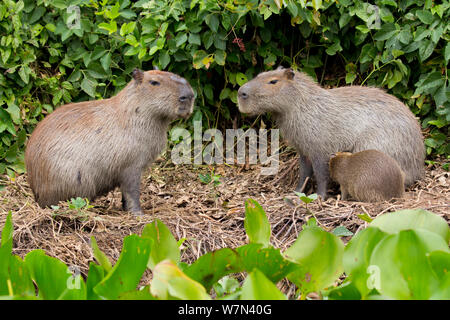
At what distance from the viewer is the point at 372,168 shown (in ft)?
15.7

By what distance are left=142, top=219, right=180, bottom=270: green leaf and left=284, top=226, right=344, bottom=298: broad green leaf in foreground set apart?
0.49 m

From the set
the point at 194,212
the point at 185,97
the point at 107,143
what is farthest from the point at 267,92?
the point at 107,143

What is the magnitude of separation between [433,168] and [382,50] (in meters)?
1.26

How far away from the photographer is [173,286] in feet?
6.20

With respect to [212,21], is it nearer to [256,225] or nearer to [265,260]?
[256,225]

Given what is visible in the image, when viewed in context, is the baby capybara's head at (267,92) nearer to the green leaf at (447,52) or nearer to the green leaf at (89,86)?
the green leaf at (447,52)

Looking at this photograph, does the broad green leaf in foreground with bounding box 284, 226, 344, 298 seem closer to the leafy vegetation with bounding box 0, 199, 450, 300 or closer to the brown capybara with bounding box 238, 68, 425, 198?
the leafy vegetation with bounding box 0, 199, 450, 300

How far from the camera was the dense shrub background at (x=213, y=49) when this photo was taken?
5555 millimetres

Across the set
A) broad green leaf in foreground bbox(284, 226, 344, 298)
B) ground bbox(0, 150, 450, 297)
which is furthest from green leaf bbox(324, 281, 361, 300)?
ground bbox(0, 150, 450, 297)

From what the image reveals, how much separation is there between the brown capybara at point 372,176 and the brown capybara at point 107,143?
56.9 inches

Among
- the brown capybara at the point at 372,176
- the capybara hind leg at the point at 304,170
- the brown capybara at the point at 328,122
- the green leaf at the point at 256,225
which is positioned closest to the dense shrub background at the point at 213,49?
the brown capybara at the point at 328,122

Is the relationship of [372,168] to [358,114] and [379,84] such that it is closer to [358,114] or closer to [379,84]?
[358,114]

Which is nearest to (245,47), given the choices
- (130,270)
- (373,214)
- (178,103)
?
(178,103)

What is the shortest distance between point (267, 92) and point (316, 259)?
9.81ft
